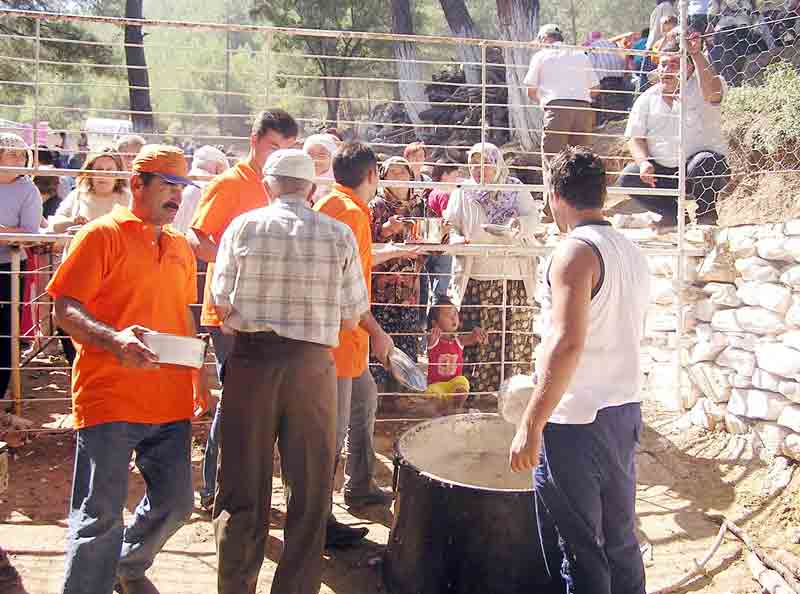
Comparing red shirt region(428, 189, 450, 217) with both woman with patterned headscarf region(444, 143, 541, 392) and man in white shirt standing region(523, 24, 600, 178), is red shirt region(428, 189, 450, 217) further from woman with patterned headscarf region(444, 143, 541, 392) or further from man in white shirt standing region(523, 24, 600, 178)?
man in white shirt standing region(523, 24, 600, 178)

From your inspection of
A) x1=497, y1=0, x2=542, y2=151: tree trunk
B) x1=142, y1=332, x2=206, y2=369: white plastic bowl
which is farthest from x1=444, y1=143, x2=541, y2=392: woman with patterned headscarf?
x1=497, y1=0, x2=542, y2=151: tree trunk

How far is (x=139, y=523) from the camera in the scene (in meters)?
2.93

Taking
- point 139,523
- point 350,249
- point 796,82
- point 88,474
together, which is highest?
point 796,82

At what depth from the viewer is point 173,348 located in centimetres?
267

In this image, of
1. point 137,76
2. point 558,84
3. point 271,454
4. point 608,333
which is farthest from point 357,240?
point 137,76

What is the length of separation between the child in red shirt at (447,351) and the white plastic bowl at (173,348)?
3.07m

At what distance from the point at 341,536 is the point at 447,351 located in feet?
7.08

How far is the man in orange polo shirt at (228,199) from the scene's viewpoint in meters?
3.68

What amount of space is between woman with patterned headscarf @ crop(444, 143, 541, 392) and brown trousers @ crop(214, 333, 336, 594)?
2689mm

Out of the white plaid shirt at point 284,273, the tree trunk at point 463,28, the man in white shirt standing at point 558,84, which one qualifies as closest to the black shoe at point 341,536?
the white plaid shirt at point 284,273

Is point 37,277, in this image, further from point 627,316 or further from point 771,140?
point 771,140

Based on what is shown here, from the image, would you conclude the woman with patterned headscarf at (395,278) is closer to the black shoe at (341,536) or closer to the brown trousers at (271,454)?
the black shoe at (341,536)

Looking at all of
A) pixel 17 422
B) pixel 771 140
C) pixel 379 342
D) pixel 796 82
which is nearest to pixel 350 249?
pixel 379 342

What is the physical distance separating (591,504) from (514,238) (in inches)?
124
